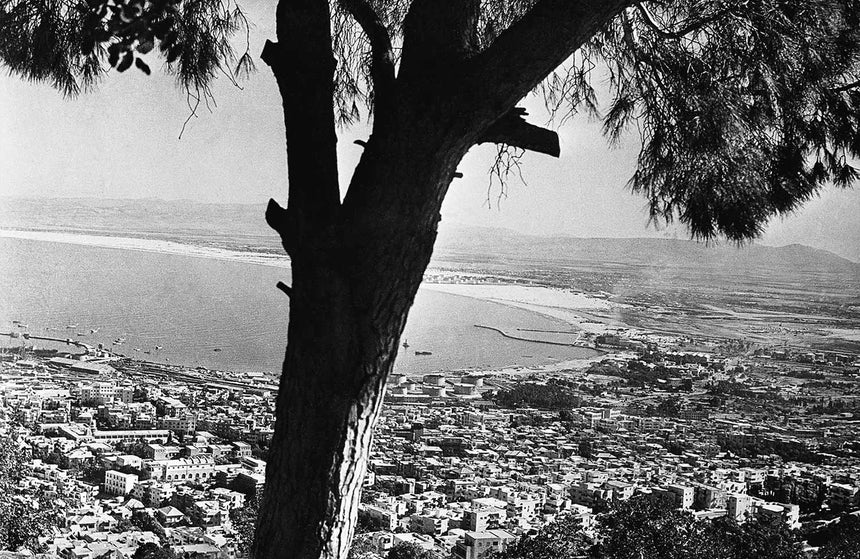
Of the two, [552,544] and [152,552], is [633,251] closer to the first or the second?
[552,544]

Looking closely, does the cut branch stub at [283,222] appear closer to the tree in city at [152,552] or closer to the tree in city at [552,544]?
the tree in city at [552,544]

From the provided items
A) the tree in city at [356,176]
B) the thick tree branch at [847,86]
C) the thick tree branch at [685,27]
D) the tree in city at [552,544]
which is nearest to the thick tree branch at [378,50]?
the tree in city at [356,176]

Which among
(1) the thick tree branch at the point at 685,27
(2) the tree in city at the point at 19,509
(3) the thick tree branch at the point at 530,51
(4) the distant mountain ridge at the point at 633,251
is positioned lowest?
(2) the tree in city at the point at 19,509

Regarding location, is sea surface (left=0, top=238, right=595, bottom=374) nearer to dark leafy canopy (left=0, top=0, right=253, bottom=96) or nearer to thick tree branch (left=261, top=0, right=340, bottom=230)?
dark leafy canopy (left=0, top=0, right=253, bottom=96)

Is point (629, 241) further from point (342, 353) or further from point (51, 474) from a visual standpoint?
point (342, 353)

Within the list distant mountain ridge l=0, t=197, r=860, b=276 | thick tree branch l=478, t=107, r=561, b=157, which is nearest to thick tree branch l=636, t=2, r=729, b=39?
thick tree branch l=478, t=107, r=561, b=157

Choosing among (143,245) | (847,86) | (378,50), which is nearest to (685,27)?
(847,86)

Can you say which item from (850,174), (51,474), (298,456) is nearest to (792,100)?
(850,174)
